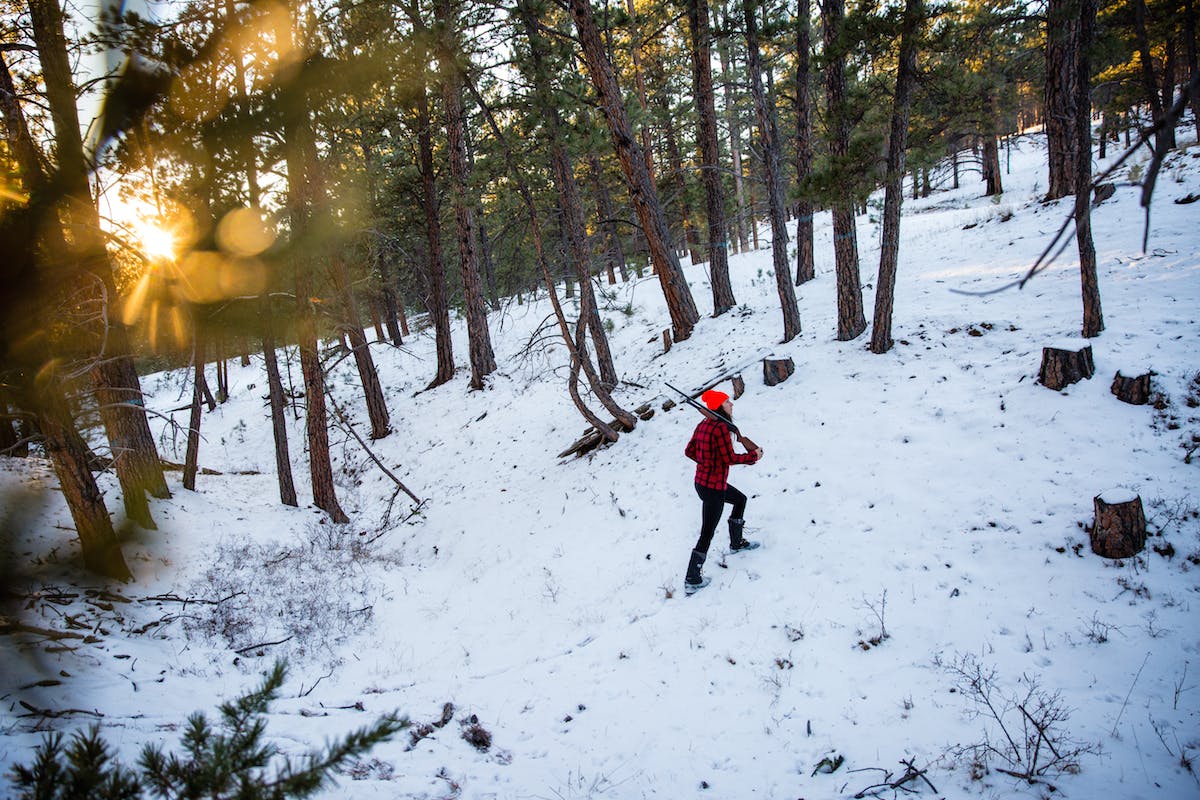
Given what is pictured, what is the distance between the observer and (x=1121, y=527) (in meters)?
5.18

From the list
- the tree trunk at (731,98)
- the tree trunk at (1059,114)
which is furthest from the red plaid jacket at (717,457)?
the tree trunk at (1059,114)

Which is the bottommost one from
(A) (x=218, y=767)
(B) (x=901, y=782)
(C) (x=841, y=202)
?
(B) (x=901, y=782)

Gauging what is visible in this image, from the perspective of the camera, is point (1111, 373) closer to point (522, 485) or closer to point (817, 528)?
point (817, 528)

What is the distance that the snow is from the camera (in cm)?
399

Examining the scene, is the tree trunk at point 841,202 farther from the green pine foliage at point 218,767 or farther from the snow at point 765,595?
the green pine foliage at point 218,767

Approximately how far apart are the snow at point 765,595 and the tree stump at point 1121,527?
138 millimetres

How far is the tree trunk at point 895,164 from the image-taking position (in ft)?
25.5

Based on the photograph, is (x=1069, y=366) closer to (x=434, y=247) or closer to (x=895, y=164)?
(x=895, y=164)

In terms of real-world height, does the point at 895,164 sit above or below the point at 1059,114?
below

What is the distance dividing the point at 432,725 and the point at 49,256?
474 centimetres

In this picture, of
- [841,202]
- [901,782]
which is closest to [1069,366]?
[841,202]

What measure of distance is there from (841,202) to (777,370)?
→ 304 centimetres

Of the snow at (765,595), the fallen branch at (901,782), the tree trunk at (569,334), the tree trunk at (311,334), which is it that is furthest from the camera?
the tree trunk at (569,334)

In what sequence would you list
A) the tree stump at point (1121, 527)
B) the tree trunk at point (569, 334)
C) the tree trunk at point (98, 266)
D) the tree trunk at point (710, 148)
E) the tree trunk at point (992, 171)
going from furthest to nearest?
1. the tree trunk at point (992, 171)
2. the tree trunk at point (710, 148)
3. the tree trunk at point (569, 334)
4. the tree stump at point (1121, 527)
5. the tree trunk at point (98, 266)
